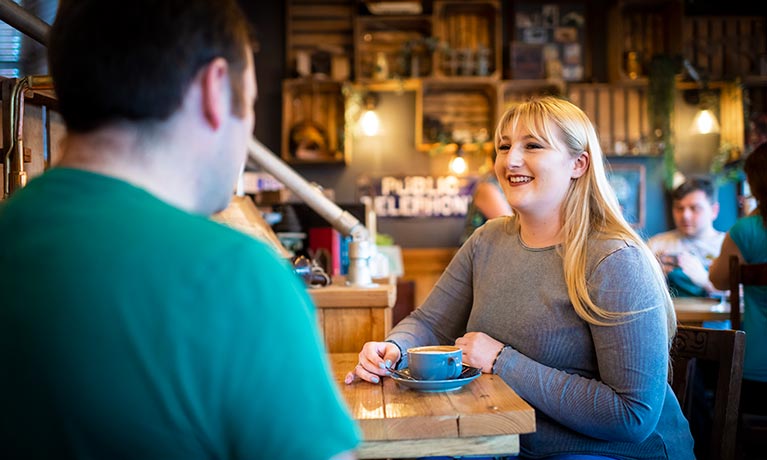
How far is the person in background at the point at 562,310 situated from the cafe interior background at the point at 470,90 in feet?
14.2

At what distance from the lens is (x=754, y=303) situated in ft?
10.4

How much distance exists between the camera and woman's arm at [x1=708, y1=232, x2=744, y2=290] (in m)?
3.35

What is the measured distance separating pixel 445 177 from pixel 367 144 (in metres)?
0.77

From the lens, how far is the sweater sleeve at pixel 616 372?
1726 millimetres

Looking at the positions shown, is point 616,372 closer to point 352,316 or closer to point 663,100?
point 352,316

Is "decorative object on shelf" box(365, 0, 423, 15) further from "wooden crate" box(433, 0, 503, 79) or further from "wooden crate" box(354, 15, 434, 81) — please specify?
"wooden crate" box(433, 0, 503, 79)

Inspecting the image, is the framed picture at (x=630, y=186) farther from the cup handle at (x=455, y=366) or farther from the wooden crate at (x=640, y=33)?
the cup handle at (x=455, y=366)

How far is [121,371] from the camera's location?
0.70 meters

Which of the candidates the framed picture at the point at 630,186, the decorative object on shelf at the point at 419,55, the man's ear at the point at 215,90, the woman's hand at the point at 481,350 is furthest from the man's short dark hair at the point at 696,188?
→ the man's ear at the point at 215,90

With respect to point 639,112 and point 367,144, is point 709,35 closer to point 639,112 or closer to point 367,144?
point 639,112

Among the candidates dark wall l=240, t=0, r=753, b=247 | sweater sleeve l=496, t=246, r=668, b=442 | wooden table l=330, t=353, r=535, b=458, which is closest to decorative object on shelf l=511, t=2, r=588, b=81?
dark wall l=240, t=0, r=753, b=247

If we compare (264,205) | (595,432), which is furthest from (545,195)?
(264,205)

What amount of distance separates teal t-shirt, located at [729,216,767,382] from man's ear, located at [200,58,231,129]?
9.16 feet

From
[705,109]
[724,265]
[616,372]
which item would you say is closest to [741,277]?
[724,265]
